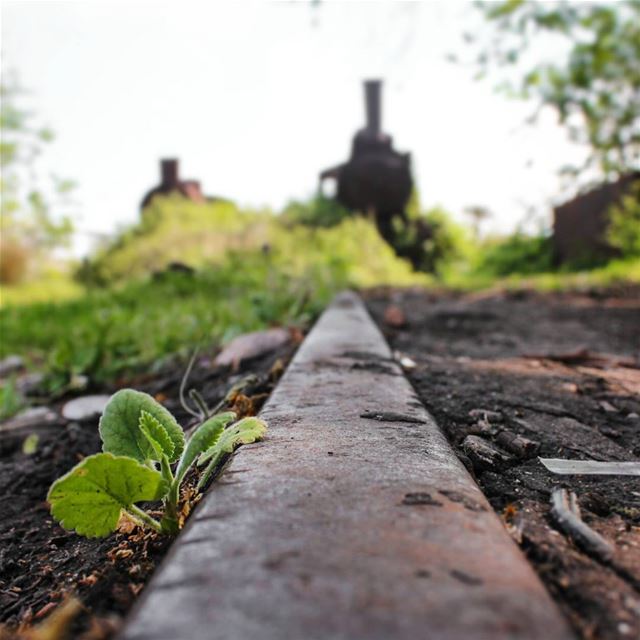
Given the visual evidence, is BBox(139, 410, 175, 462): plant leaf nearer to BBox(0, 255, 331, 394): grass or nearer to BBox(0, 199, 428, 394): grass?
BBox(0, 255, 331, 394): grass

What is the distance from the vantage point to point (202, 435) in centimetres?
78

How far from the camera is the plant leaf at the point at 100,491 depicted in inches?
26.5

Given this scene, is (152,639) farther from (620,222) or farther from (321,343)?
(620,222)

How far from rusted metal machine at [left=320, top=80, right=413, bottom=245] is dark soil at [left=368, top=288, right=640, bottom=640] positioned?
1480cm

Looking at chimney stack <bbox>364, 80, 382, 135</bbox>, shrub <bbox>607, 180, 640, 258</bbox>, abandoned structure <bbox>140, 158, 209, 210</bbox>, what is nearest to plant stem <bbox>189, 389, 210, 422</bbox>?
shrub <bbox>607, 180, 640, 258</bbox>

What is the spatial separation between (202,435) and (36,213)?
24.7 metres

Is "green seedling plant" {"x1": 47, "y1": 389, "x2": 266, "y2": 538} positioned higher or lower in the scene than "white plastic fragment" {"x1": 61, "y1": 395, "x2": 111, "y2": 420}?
higher

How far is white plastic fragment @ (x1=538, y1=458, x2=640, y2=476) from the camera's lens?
891 mm

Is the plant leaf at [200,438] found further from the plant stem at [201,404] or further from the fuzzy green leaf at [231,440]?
the plant stem at [201,404]

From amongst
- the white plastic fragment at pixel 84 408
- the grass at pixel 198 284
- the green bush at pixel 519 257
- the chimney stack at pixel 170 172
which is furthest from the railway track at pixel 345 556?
the chimney stack at pixel 170 172

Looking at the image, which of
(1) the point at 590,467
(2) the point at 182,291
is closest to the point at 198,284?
(2) the point at 182,291

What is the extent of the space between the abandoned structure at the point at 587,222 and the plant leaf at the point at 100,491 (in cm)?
1106

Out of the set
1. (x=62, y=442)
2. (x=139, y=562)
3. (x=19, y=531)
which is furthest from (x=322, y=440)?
(x=62, y=442)

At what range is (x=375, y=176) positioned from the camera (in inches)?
684
